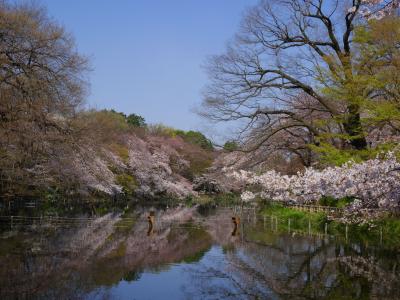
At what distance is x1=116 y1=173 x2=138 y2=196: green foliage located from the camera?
168 feet

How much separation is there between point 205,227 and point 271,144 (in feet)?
18.4

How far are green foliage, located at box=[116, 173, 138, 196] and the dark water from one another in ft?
95.1

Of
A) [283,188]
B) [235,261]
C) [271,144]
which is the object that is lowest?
[235,261]

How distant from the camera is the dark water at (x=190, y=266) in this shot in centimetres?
1073

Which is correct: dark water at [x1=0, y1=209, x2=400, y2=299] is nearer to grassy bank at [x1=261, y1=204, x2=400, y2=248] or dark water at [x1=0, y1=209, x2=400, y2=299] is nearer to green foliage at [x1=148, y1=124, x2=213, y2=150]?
grassy bank at [x1=261, y1=204, x2=400, y2=248]

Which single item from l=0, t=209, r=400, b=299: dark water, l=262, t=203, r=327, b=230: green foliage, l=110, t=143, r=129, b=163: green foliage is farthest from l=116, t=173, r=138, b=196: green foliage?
l=0, t=209, r=400, b=299: dark water

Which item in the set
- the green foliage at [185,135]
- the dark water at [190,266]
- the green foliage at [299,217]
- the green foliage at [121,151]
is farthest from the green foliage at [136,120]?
the dark water at [190,266]

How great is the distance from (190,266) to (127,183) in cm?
3871

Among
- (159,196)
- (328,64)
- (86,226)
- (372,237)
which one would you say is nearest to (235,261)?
(372,237)

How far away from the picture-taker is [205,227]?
2589cm

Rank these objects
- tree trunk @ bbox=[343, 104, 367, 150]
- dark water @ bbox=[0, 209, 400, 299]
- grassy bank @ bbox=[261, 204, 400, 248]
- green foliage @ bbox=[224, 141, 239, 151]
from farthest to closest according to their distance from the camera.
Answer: green foliage @ bbox=[224, 141, 239, 151]
tree trunk @ bbox=[343, 104, 367, 150]
grassy bank @ bbox=[261, 204, 400, 248]
dark water @ bbox=[0, 209, 400, 299]

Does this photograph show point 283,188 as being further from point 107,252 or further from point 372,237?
point 107,252

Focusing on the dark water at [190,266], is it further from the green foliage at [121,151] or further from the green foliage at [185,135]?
the green foliage at [185,135]

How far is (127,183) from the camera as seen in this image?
172 feet
